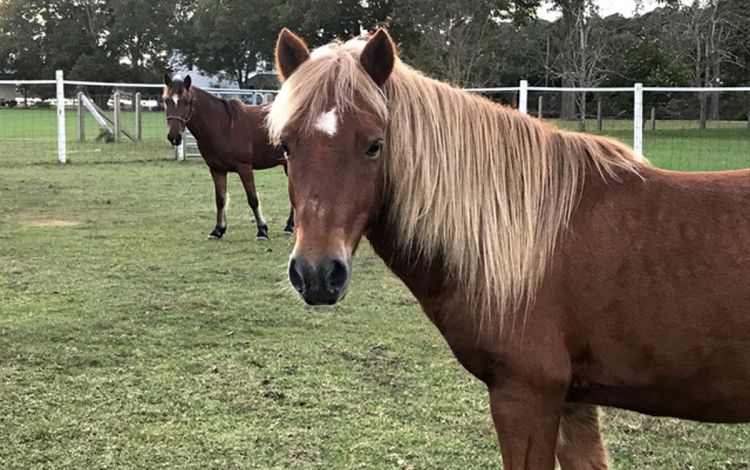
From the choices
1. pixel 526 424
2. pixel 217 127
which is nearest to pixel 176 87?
pixel 217 127

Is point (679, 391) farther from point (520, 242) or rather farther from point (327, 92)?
point (327, 92)

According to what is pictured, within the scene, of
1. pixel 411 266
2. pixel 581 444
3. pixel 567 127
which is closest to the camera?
pixel 411 266

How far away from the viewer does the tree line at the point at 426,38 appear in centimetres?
2944

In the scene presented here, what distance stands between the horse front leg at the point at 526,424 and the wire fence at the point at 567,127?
4.72 meters

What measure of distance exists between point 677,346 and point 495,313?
52 centimetres

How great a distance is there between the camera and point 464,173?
211 cm

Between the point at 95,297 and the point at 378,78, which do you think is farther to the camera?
the point at 95,297

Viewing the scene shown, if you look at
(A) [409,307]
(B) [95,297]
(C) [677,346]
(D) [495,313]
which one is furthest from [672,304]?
(B) [95,297]

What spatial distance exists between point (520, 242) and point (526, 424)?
0.53m

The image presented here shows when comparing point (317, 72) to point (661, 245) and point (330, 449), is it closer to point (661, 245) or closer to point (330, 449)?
→ point (661, 245)

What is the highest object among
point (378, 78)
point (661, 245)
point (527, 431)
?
point (378, 78)

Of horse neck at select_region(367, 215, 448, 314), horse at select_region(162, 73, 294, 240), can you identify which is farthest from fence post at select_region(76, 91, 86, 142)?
horse neck at select_region(367, 215, 448, 314)

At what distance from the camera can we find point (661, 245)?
201 cm

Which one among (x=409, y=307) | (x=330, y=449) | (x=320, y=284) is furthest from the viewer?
(x=409, y=307)
